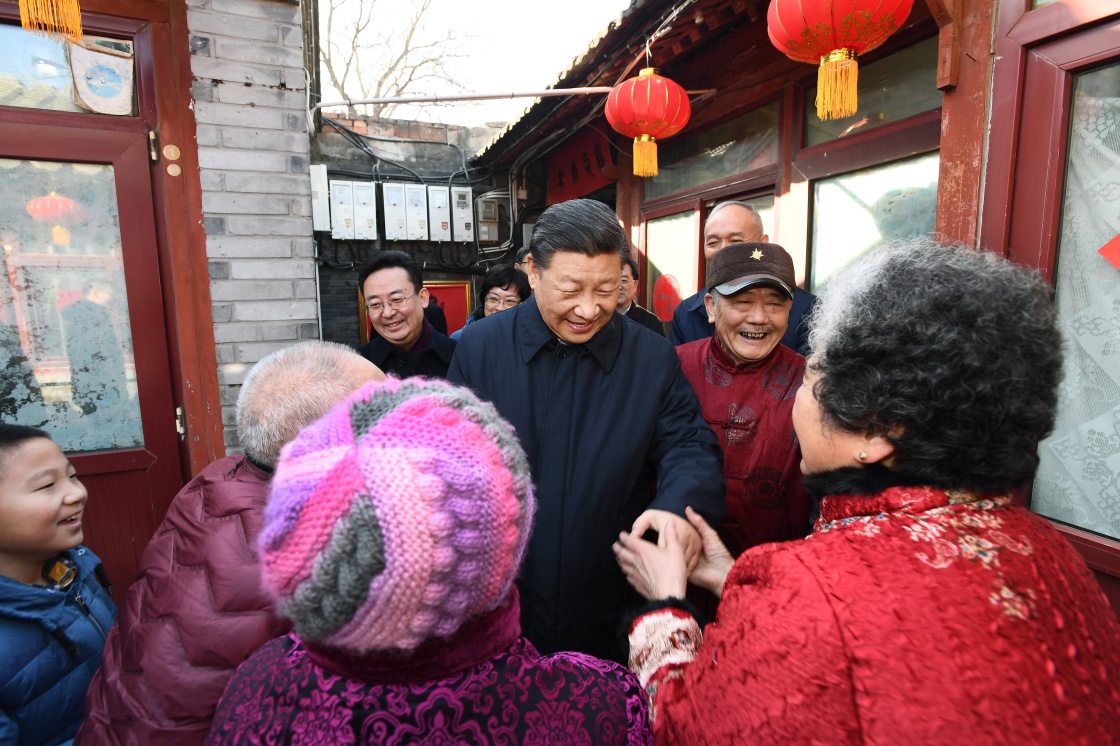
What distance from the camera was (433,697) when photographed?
778mm

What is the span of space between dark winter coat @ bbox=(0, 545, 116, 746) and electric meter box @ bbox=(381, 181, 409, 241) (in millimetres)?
7684

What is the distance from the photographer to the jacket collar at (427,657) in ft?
2.47

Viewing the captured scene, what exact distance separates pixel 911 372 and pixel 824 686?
0.53 m

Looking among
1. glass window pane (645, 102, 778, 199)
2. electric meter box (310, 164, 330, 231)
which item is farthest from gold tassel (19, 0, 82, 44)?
electric meter box (310, 164, 330, 231)

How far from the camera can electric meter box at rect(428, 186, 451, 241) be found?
883cm

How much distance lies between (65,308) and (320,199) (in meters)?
5.75

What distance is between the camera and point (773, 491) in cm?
206

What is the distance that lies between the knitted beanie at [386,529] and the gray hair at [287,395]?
54 cm

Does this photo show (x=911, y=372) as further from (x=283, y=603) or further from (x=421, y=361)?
(x=421, y=361)

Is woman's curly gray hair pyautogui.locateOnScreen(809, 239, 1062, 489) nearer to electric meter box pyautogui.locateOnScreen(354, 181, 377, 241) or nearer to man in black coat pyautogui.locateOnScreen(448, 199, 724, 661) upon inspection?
man in black coat pyautogui.locateOnScreen(448, 199, 724, 661)

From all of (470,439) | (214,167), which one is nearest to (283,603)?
(470,439)

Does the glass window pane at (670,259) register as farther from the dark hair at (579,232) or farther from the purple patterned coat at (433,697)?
the purple patterned coat at (433,697)

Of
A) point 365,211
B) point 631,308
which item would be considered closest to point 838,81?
point 631,308

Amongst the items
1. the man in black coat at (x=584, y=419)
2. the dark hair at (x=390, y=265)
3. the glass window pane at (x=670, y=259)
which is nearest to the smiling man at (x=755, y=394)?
the man in black coat at (x=584, y=419)
